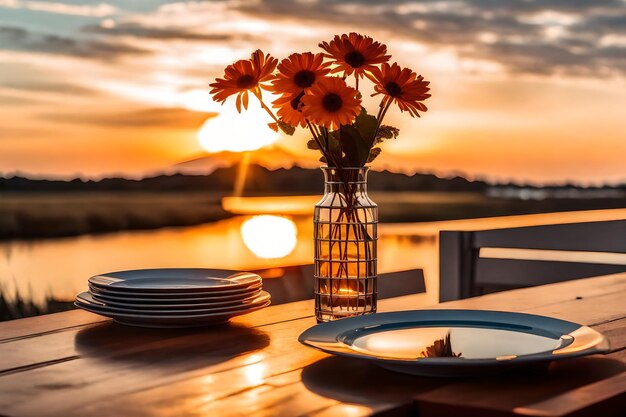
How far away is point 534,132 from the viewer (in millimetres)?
8188

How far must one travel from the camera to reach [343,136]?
1339 mm

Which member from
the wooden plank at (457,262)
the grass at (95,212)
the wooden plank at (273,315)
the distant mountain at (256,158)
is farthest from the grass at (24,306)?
the grass at (95,212)

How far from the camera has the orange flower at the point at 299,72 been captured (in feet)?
4.28

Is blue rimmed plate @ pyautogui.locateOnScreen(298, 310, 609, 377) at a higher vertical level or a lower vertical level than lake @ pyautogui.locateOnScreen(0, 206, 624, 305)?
higher

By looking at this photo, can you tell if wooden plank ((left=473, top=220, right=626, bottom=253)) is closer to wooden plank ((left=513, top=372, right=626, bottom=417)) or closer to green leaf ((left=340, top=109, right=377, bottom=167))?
green leaf ((left=340, top=109, right=377, bottom=167))

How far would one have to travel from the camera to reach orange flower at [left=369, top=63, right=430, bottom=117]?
1.33 metres

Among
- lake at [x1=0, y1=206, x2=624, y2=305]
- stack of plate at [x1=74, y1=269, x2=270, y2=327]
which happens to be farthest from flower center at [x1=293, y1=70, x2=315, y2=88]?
lake at [x1=0, y1=206, x2=624, y2=305]

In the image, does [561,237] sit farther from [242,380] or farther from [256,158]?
[256,158]

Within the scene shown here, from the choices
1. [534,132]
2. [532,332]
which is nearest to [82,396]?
[532,332]

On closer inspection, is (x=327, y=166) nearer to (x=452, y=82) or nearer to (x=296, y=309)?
(x=296, y=309)

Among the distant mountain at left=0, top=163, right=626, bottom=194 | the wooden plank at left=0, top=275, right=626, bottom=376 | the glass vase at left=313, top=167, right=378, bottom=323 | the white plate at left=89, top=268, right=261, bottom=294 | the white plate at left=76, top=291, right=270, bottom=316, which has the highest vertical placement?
the distant mountain at left=0, top=163, right=626, bottom=194

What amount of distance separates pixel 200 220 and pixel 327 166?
32.0ft

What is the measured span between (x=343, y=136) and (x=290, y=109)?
0.31 ft

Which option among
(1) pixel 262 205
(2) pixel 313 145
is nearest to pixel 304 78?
A: (2) pixel 313 145
